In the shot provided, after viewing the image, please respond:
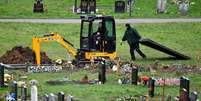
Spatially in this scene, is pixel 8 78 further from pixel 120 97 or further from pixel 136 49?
pixel 136 49

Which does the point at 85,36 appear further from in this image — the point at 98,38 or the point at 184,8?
the point at 184,8

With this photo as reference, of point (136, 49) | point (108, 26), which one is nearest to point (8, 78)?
point (108, 26)

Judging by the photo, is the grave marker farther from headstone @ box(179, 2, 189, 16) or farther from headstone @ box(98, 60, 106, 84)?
headstone @ box(179, 2, 189, 16)

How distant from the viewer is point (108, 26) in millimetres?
32281

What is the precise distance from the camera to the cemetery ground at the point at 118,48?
24.1 meters

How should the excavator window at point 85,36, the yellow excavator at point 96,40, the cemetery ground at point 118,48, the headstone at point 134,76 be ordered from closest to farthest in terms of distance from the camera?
the cemetery ground at point 118,48
the headstone at point 134,76
the yellow excavator at point 96,40
the excavator window at point 85,36

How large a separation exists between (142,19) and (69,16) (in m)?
5.80

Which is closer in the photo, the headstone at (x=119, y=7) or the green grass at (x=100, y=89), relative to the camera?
the green grass at (x=100, y=89)

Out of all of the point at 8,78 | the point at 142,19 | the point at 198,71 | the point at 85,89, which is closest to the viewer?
the point at 85,89

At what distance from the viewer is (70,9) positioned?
187ft

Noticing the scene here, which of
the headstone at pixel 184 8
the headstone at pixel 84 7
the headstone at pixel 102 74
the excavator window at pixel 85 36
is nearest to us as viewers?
the headstone at pixel 102 74

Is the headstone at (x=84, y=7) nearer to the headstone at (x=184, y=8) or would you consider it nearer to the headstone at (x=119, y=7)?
the headstone at (x=119, y=7)

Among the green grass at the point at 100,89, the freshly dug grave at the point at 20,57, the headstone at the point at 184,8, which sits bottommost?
the green grass at the point at 100,89

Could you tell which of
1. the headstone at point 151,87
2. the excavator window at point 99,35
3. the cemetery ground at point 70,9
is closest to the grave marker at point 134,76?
the headstone at point 151,87
